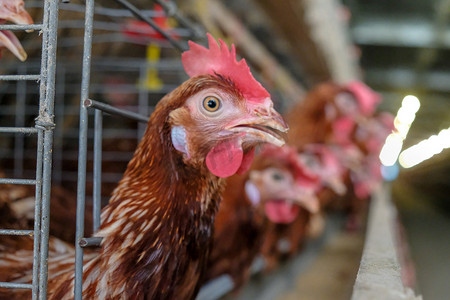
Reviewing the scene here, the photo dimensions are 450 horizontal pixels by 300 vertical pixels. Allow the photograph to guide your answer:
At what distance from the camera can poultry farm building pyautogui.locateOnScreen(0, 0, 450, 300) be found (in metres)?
0.68

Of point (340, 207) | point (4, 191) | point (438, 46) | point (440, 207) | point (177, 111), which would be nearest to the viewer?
point (177, 111)

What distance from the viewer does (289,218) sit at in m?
1.82

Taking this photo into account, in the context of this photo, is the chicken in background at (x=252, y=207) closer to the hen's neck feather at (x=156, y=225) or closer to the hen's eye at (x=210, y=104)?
the hen's neck feather at (x=156, y=225)

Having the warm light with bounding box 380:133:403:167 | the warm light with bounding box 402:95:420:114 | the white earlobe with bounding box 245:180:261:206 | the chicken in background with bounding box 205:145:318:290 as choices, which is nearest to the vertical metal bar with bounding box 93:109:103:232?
the chicken in background with bounding box 205:145:318:290

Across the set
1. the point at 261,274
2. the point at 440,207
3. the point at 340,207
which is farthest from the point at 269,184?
the point at 440,207

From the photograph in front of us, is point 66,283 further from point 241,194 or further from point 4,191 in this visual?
point 241,194

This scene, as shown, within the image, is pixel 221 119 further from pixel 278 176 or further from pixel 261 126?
pixel 278 176

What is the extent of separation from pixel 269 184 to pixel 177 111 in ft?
3.59

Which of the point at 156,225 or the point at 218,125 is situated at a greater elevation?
the point at 218,125

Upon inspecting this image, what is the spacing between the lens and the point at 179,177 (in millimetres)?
701

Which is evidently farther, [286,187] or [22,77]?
[286,187]

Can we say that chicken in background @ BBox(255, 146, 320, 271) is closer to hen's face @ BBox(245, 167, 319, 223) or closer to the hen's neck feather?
hen's face @ BBox(245, 167, 319, 223)

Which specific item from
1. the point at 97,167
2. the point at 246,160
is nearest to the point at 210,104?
the point at 246,160

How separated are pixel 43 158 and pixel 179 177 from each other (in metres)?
0.22
